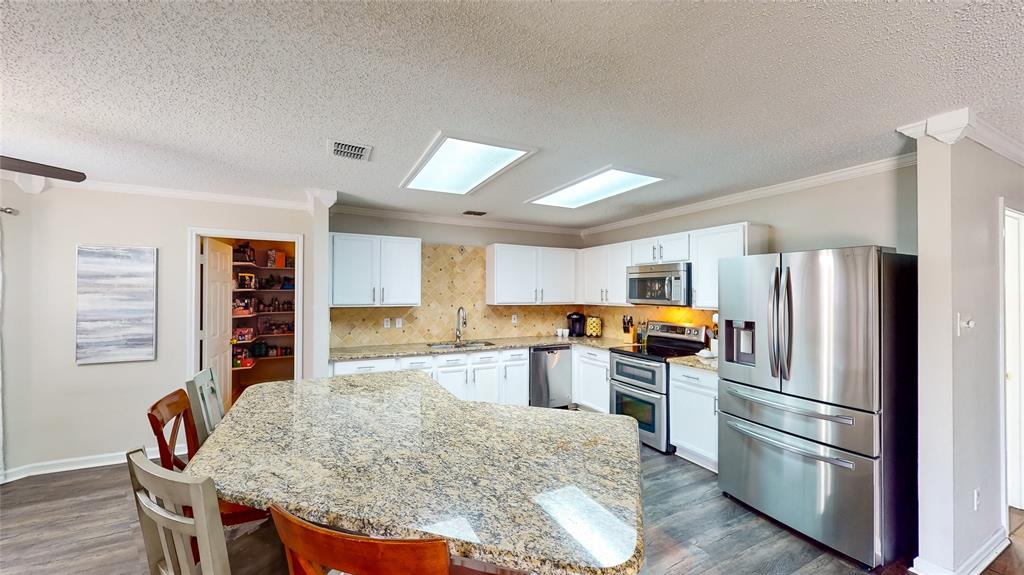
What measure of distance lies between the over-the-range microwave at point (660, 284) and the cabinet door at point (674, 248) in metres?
0.09

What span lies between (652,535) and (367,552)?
2.33m

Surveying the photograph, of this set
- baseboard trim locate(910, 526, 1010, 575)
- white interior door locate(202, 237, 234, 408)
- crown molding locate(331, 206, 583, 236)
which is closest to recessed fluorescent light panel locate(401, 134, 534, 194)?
crown molding locate(331, 206, 583, 236)

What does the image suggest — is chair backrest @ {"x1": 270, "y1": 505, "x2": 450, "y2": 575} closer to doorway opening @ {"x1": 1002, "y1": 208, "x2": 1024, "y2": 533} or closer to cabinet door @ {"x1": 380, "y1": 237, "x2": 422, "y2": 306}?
cabinet door @ {"x1": 380, "y1": 237, "x2": 422, "y2": 306}

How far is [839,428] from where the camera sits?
2.32 m

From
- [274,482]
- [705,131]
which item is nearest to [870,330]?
[705,131]

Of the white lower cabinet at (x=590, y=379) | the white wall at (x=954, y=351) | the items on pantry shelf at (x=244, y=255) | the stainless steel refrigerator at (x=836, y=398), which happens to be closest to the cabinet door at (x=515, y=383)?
the white lower cabinet at (x=590, y=379)

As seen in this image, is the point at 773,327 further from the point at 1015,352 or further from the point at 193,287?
the point at 193,287

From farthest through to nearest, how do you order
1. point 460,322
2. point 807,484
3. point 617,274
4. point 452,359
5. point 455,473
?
point 460,322 → point 617,274 → point 452,359 → point 807,484 → point 455,473

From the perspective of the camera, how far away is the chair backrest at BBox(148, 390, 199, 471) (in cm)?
165

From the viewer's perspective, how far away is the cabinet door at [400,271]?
4.27 metres

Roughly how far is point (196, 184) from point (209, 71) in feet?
7.35

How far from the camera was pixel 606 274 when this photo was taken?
4.91 metres

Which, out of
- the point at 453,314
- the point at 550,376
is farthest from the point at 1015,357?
the point at 453,314

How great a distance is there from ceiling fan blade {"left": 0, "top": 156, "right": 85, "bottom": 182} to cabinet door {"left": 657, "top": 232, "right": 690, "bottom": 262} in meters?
4.16
